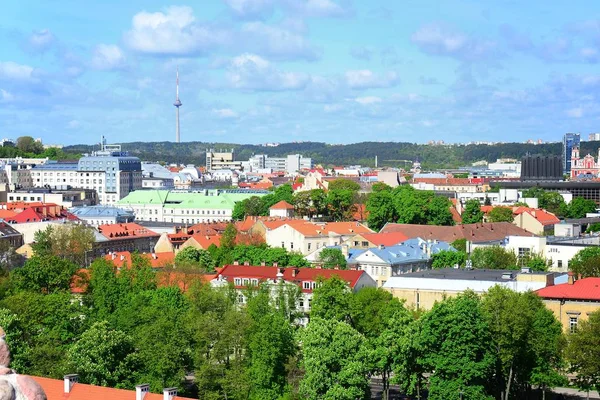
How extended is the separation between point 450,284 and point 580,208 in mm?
71086

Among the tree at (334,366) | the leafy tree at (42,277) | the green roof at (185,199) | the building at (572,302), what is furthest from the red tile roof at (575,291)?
the green roof at (185,199)

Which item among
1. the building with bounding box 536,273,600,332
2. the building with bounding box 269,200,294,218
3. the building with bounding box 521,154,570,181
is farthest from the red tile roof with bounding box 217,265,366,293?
the building with bounding box 521,154,570,181

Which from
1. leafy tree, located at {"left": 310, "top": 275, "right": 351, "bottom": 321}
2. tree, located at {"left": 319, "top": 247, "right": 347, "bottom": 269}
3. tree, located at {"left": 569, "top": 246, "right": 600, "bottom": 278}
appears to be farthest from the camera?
tree, located at {"left": 319, "top": 247, "right": 347, "bottom": 269}

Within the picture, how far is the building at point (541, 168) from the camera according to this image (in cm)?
17012

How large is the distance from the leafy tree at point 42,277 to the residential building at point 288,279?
9337mm

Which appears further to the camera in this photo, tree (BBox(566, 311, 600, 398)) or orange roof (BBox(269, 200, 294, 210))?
orange roof (BBox(269, 200, 294, 210))

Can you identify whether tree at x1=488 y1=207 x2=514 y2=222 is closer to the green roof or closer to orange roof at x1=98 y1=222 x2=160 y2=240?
orange roof at x1=98 y1=222 x2=160 y2=240

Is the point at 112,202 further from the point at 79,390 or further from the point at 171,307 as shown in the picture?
the point at 79,390

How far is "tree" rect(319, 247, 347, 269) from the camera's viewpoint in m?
72.1

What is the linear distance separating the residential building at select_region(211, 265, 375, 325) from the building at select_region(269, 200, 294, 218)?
5333 centimetres

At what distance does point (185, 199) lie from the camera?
14625 centimetres

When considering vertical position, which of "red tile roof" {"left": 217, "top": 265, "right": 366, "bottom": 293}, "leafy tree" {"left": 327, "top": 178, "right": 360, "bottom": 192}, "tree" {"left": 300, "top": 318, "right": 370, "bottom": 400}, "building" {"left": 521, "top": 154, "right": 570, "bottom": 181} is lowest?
"tree" {"left": 300, "top": 318, "right": 370, "bottom": 400}

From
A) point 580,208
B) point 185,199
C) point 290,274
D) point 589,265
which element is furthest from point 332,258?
point 185,199

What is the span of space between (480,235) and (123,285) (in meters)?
44.7
